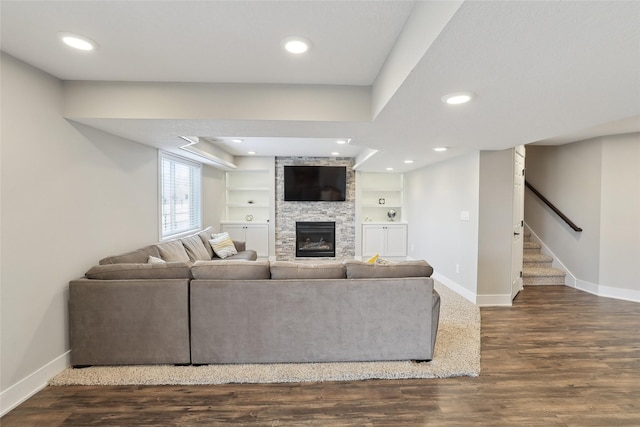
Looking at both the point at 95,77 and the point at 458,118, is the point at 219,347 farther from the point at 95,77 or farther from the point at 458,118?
the point at 458,118

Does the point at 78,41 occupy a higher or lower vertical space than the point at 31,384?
higher

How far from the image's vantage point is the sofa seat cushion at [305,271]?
7.87ft

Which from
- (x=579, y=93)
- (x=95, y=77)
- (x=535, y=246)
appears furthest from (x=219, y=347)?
(x=535, y=246)

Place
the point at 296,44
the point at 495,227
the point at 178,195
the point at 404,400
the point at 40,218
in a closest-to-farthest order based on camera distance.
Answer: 1. the point at 296,44
2. the point at 404,400
3. the point at 40,218
4. the point at 495,227
5. the point at 178,195

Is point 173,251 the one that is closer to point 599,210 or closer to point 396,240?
point 396,240

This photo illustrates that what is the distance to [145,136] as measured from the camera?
3.01 meters

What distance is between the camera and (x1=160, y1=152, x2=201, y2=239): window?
4196 mm

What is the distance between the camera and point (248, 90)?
2363mm


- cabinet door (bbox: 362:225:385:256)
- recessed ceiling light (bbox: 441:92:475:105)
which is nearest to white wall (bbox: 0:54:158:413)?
recessed ceiling light (bbox: 441:92:475:105)

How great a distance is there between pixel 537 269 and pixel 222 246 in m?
5.50

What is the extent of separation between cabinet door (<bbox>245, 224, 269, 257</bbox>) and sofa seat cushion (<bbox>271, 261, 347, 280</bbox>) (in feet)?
13.2

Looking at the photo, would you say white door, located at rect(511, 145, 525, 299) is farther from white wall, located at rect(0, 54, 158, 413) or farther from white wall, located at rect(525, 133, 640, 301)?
white wall, located at rect(0, 54, 158, 413)

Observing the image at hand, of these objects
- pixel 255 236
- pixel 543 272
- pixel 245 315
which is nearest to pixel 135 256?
pixel 245 315

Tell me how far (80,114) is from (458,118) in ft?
10.4
